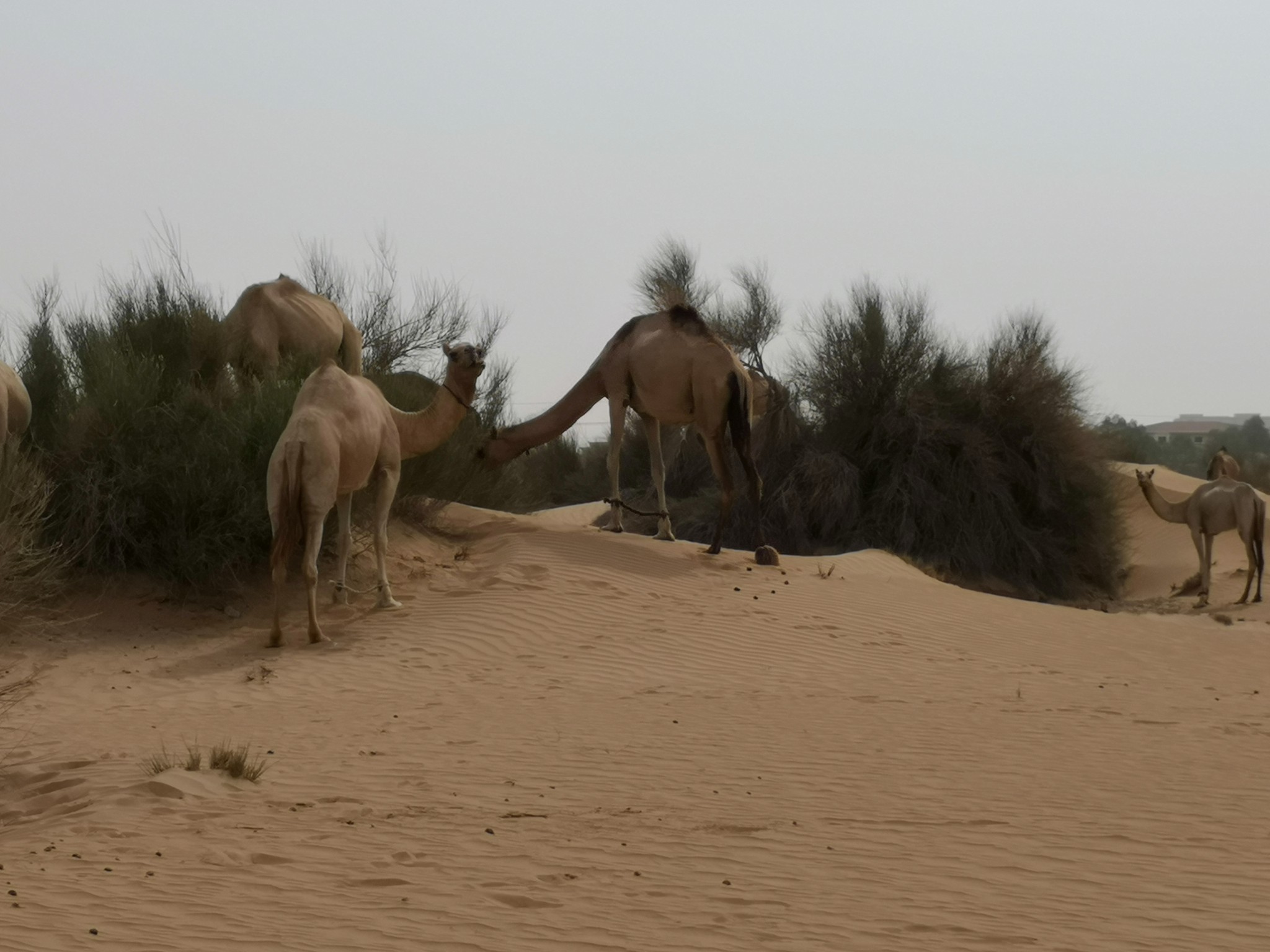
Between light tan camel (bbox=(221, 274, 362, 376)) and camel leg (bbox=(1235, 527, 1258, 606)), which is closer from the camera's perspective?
light tan camel (bbox=(221, 274, 362, 376))

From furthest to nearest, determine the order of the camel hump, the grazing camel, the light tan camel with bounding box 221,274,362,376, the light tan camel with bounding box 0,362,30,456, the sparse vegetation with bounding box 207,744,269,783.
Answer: the grazing camel, the camel hump, the light tan camel with bounding box 221,274,362,376, the light tan camel with bounding box 0,362,30,456, the sparse vegetation with bounding box 207,744,269,783

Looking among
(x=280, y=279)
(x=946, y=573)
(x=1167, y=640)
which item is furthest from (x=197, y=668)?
(x=946, y=573)

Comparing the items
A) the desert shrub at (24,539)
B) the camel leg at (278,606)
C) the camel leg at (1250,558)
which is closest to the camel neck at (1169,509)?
the camel leg at (1250,558)

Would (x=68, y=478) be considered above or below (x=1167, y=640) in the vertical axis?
above

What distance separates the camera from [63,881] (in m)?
5.66

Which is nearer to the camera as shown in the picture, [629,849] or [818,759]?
[629,849]

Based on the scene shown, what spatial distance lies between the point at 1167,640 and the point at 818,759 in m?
7.67

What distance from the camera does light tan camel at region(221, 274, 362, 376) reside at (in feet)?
49.2

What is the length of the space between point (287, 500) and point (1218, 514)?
46.9 ft

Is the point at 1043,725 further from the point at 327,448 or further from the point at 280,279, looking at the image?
the point at 280,279

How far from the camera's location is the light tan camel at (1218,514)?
20484 mm

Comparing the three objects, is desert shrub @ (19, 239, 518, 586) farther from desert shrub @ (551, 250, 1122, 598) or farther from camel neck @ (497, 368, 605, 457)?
desert shrub @ (551, 250, 1122, 598)

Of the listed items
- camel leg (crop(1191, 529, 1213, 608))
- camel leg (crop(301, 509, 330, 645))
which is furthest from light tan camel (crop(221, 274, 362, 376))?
camel leg (crop(1191, 529, 1213, 608))

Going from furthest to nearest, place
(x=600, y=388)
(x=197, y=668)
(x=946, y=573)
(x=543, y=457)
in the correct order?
(x=543, y=457)
(x=946, y=573)
(x=600, y=388)
(x=197, y=668)
